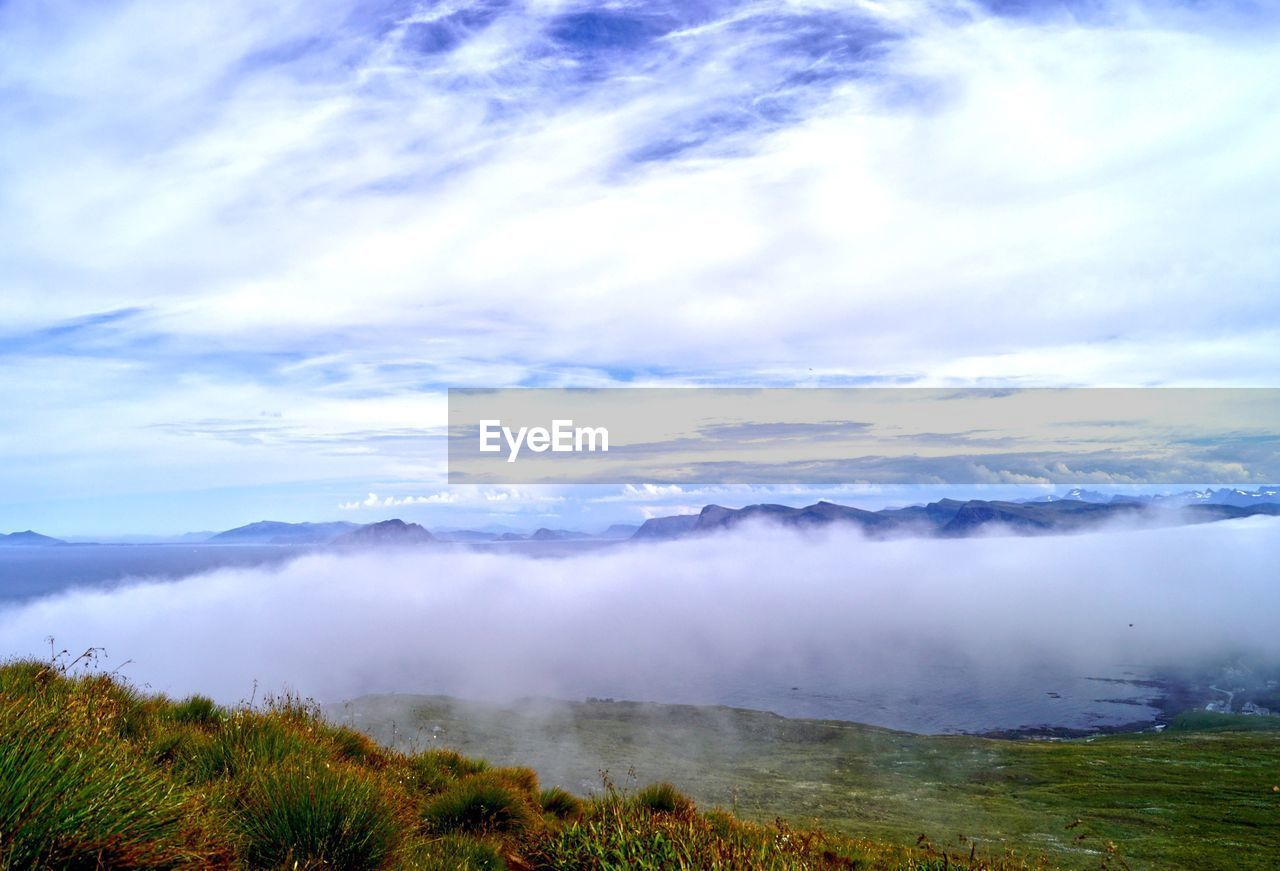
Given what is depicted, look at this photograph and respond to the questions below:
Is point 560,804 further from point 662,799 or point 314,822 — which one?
point 314,822

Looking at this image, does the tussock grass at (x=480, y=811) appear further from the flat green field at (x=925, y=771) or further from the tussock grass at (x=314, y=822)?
the flat green field at (x=925, y=771)

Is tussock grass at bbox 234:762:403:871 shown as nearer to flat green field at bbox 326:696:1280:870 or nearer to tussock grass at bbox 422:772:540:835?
tussock grass at bbox 422:772:540:835

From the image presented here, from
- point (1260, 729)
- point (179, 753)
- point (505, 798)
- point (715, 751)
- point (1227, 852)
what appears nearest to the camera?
point (179, 753)

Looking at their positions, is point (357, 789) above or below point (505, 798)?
above

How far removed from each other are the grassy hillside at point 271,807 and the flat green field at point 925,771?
54.6 meters

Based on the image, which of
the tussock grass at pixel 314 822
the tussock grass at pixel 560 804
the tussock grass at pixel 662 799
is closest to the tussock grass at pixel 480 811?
the tussock grass at pixel 560 804

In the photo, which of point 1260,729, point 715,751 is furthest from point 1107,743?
point 715,751

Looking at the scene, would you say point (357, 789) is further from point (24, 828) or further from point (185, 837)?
point (24, 828)

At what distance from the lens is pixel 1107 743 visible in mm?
160250

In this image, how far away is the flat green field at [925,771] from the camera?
84.2m

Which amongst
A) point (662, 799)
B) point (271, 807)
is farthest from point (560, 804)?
point (271, 807)

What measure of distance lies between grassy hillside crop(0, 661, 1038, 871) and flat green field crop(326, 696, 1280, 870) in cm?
5461

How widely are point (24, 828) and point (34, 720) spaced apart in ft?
5.90

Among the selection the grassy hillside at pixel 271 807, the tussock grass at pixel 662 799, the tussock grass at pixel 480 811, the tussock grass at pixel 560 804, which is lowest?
the tussock grass at pixel 560 804
